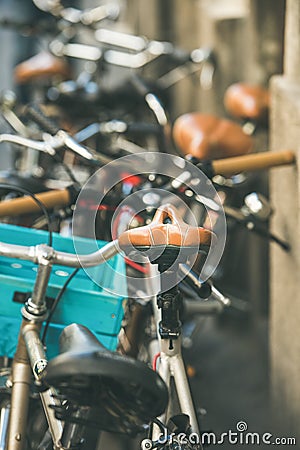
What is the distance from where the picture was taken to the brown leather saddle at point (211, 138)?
201 inches

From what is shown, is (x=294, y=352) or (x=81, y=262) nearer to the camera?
(x=81, y=262)

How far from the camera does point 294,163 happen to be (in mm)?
4207

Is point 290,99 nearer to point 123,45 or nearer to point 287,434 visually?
point 287,434

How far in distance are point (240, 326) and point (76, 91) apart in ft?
7.06

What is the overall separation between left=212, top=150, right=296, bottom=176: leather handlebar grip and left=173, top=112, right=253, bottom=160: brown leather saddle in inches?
33.8

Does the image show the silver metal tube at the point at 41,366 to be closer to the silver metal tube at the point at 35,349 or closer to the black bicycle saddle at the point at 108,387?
the silver metal tube at the point at 35,349

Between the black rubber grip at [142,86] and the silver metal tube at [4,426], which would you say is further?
the black rubber grip at [142,86]

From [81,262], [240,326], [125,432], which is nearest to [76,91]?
[240,326]

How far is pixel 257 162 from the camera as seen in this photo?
413 centimetres

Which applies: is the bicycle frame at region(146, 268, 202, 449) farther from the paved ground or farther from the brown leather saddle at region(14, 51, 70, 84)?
the brown leather saddle at region(14, 51, 70, 84)

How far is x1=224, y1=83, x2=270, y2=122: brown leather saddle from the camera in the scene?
18.8 ft

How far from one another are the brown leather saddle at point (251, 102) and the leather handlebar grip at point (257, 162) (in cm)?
157

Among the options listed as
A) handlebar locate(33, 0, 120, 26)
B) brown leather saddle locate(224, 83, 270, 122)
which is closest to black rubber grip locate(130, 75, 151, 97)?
brown leather saddle locate(224, 83, 270, 122)

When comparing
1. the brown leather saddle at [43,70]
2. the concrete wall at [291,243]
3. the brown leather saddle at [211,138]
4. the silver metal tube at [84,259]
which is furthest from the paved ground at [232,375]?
the brown leather saddle at [43,70]
